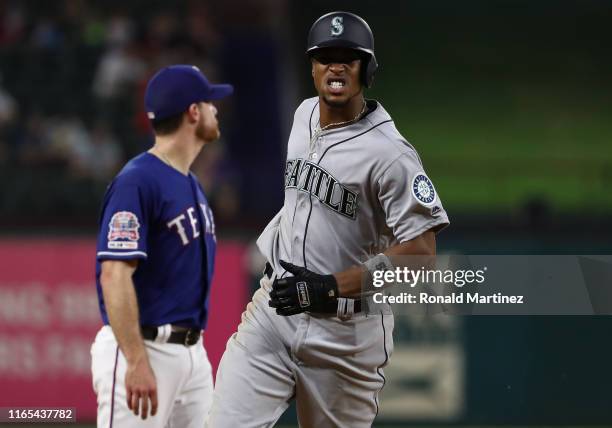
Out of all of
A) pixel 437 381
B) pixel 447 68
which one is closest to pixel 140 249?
pixel 437 381

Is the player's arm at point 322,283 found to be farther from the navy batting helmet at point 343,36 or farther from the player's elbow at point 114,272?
the navy batting helmet at point 343,36

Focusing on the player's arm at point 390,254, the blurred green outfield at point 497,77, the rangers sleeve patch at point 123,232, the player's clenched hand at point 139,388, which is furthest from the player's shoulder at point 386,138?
the blurred green outfield at point 497,77

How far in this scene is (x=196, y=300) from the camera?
5062 mm

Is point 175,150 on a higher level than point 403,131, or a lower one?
lower

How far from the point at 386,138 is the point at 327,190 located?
1.07 feet

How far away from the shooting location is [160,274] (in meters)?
4.96

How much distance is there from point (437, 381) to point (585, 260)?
317 cm

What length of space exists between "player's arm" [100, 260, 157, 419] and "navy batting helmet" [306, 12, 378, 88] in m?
1.26

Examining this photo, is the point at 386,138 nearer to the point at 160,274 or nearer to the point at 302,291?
the point at 302,291

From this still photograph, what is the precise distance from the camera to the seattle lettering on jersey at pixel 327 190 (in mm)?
4566

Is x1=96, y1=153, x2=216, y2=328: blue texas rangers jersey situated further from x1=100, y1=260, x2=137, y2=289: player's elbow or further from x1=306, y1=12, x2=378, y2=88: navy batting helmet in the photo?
x1=306, y1=12, x2=378, y2=88: navy batting helmet

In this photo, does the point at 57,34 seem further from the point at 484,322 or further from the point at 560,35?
the point at 560,35

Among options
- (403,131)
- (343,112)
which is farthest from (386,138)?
(403,131)

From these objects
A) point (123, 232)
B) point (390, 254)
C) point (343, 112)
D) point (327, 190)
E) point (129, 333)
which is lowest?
point (129, 333)
